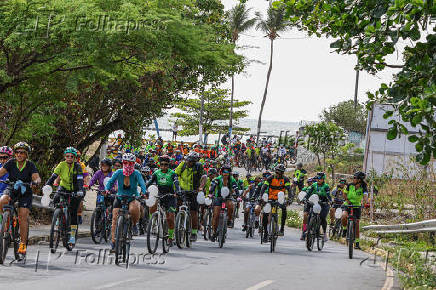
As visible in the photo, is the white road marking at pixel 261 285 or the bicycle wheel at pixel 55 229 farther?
the bicycle wheel at pixel 55 229

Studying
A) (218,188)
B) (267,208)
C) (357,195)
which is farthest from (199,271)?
(357,195)

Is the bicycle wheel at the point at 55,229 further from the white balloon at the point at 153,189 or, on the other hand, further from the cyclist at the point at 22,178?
the white balloon at the point at 153,189

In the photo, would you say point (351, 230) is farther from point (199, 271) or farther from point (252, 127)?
point (252, 127)

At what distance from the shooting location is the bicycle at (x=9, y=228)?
11.9 metres

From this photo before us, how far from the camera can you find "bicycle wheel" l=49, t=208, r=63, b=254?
14.1 m

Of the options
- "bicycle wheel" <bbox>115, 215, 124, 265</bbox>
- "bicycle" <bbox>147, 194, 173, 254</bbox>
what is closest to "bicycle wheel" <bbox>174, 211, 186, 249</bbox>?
"bicycle" <bbox>147, 194, 173, 254</bbox>

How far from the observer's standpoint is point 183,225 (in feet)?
54.8

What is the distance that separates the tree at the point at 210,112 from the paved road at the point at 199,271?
63993 mm

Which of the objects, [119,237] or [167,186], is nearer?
[119,237]

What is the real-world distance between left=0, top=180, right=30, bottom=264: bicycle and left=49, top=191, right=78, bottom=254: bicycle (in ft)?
4.32

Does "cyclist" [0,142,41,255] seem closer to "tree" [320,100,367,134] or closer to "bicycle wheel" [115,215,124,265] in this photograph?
"bicycle wheel" [115,215,124,265]

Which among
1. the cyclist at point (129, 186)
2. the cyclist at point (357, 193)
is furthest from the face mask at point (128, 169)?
the cyclist at point (357, 193)

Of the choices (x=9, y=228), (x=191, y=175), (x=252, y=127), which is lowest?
(x=9, y=228)

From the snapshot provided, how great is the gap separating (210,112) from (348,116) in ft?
60.3
